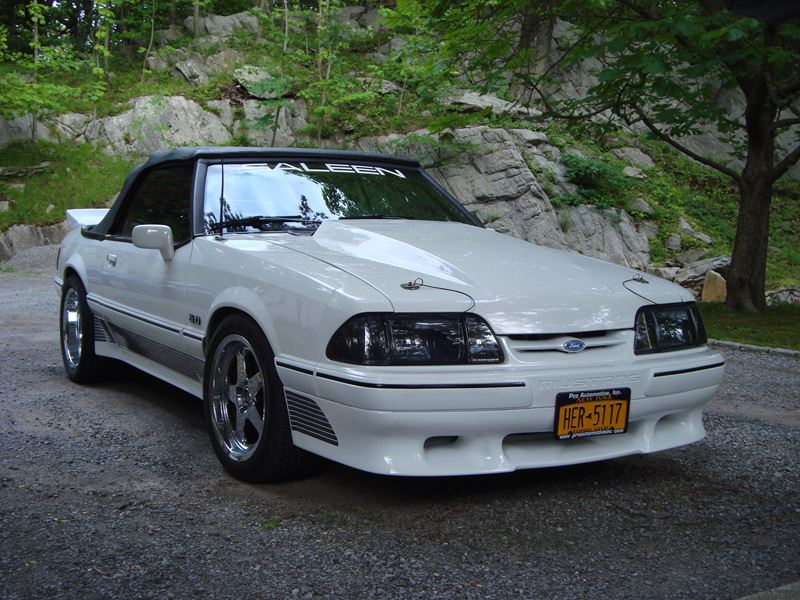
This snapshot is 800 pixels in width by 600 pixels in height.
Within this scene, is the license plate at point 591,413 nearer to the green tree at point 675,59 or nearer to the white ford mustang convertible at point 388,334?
the white ford mustang convertible at point 388,334

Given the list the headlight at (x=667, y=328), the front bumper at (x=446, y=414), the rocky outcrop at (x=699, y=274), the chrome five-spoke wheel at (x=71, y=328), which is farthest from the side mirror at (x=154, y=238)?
the rocky outcrop at (x=699, y=274)

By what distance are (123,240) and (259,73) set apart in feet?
59.7

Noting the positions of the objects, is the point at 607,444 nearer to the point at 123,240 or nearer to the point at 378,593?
the point at 378,593

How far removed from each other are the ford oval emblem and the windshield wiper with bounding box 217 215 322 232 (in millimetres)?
1484

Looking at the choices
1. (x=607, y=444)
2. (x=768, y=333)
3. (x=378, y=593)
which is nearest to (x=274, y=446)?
(x=378, y=593)

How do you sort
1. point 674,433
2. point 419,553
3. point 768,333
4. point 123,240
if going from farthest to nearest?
1. point 768,333
2. point 123,240
3. point 674,433
4. point 419,553

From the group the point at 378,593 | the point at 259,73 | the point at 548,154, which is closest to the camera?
the point at 378,593

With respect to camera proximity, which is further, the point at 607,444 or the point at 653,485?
the point at 653,485

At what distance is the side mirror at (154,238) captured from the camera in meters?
3.98

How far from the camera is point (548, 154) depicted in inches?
805

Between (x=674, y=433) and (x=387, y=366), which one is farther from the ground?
(x=387, y=366)

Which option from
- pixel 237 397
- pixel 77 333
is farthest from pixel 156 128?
pixel 237 397

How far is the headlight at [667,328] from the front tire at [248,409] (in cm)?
143

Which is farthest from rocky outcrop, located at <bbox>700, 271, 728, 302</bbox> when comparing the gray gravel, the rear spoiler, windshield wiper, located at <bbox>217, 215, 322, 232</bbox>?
windshield wiper, located at <bbox>217, 215, 322, 232</bbox>
